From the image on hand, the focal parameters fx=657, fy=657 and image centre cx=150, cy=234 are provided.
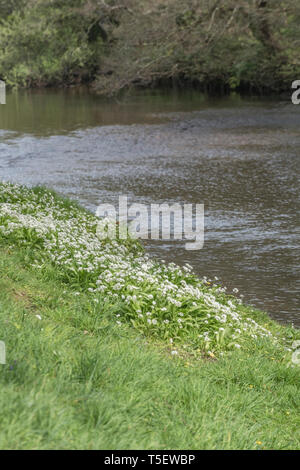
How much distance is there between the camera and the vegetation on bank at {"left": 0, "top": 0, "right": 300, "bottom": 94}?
31453 mm

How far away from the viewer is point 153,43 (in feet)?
105

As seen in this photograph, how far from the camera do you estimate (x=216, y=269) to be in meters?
10.3

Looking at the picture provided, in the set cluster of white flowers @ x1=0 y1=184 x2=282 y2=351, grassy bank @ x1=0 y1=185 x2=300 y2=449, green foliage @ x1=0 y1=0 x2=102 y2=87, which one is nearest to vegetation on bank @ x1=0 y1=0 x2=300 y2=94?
green foliage @ x1=0 y1=0 x2=102 y2=87

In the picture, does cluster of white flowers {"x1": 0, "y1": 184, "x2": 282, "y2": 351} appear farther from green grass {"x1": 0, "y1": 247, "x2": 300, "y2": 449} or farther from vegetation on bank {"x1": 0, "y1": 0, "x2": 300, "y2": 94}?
vegetation on bank {"x1": 0, "y1": 0, "x2": 300, "y2": 94}

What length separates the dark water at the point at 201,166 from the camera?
35.2ft

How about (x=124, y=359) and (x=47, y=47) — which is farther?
(x=47, y=47)

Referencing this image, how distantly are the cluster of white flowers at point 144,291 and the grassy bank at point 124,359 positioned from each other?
2 centimetres

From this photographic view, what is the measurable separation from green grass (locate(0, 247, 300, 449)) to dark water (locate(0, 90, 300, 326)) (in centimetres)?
291

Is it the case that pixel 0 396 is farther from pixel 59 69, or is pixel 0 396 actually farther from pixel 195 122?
pixel 59 69

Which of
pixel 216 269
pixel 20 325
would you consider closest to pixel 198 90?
pixel 216 269

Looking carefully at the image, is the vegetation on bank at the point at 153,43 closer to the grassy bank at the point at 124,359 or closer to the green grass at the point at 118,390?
the grassy bank at the point at 124,359

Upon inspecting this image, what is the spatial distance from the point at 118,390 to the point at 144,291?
2.75m

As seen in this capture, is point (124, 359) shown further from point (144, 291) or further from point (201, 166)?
point (201, 166)

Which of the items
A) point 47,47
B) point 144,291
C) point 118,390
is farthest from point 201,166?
point 47,47
